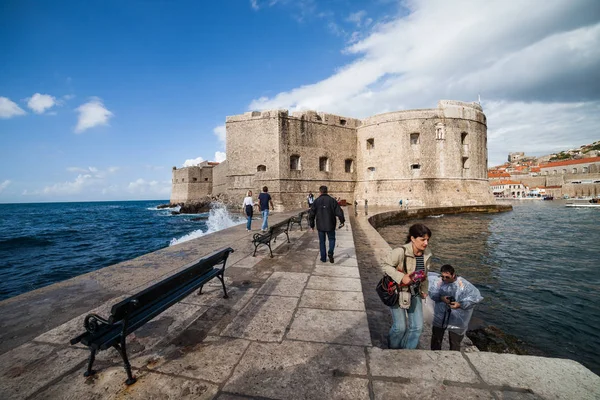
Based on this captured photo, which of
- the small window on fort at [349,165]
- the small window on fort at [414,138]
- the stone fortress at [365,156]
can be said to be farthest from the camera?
the small window on fort at [349,165]

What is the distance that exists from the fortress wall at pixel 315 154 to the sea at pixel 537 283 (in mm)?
8684

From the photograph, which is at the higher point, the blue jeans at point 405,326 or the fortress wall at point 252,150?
the fortress wall at point 252,150

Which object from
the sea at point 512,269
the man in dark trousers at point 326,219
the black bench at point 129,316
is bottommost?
the sea at point 512,269

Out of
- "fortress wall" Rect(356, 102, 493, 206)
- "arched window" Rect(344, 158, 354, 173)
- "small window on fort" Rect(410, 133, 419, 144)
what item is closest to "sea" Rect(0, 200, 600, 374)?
"fortress wall" Rect(356, 102, 493, 206)

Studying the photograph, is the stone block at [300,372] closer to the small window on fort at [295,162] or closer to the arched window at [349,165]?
the small window on fort at [295,162]

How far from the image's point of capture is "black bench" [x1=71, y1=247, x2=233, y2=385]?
1614 mm

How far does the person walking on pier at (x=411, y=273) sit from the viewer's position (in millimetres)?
2117

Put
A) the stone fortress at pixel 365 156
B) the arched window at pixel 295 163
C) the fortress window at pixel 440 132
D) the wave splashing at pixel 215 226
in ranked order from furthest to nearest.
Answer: the fortress window at pixel 440 132, the arched window at pixel 295 163, the stone fortress at pixel 365 156, the wave splashing at pixel 215 226

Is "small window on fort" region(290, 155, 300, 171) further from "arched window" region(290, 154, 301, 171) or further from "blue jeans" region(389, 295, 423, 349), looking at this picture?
"blue jeans" region(389, 295, 423, 349)

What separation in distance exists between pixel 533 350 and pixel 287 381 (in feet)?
12.0

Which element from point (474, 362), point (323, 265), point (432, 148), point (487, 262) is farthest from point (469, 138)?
point (474, 362)

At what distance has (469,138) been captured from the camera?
20469 mm

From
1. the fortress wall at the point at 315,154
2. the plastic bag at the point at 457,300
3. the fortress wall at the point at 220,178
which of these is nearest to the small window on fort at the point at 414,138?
the fortress wall at the point at 315,154

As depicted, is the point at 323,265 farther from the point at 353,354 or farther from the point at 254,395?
the point at 254,395
